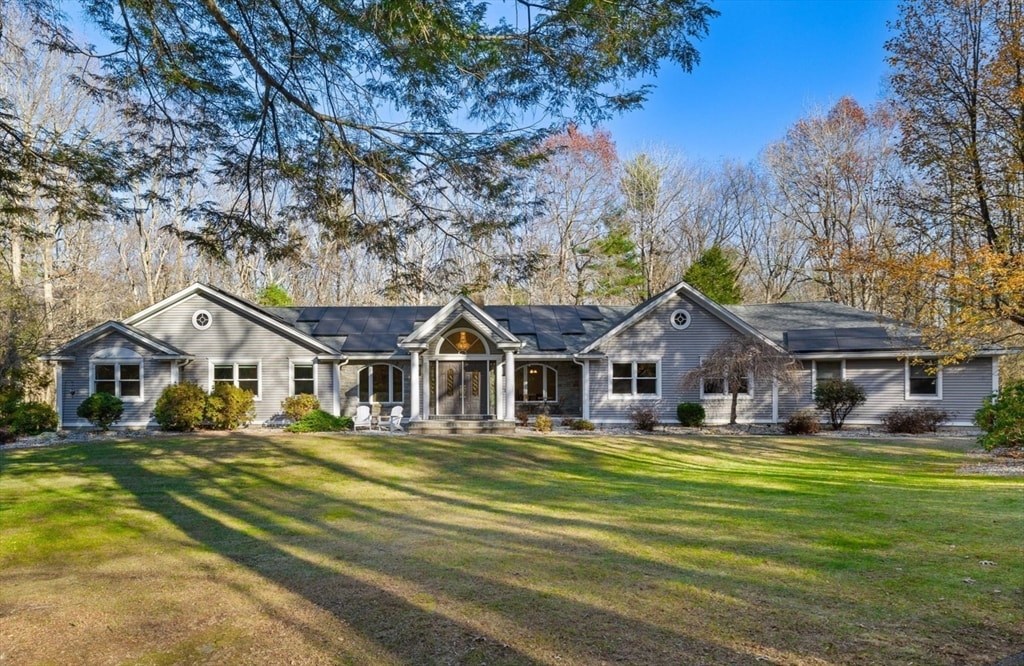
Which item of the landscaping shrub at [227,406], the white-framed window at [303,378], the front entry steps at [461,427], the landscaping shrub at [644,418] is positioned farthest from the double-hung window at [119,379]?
the landscaping shrub at [644,418]

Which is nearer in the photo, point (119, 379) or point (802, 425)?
point (802, 425)

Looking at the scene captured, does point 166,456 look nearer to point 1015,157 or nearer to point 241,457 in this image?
point 241,457

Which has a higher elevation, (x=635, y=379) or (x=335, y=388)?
(x=635, y=379)

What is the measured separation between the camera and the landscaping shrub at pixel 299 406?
21078 millimetres

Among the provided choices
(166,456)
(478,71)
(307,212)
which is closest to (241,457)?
(166,456)

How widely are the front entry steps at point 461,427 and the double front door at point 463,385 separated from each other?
Result: 4.39 feet

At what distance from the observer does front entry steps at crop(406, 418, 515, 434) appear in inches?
808

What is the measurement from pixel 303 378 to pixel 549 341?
29.5ft

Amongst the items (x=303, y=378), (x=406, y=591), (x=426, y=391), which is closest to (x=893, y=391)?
(x=426, y=391)

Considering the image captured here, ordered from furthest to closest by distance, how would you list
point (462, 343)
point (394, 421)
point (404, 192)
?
point (462, 343) < point (394, 421) < point (404, 192)

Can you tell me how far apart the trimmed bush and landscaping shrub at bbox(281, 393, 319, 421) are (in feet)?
23.4

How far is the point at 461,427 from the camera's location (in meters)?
20.8

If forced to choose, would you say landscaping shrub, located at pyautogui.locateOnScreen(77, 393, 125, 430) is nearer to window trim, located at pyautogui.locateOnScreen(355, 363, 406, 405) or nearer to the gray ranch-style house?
the gray ranch-style house

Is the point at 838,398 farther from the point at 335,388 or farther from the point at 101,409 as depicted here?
the point at 101,409
